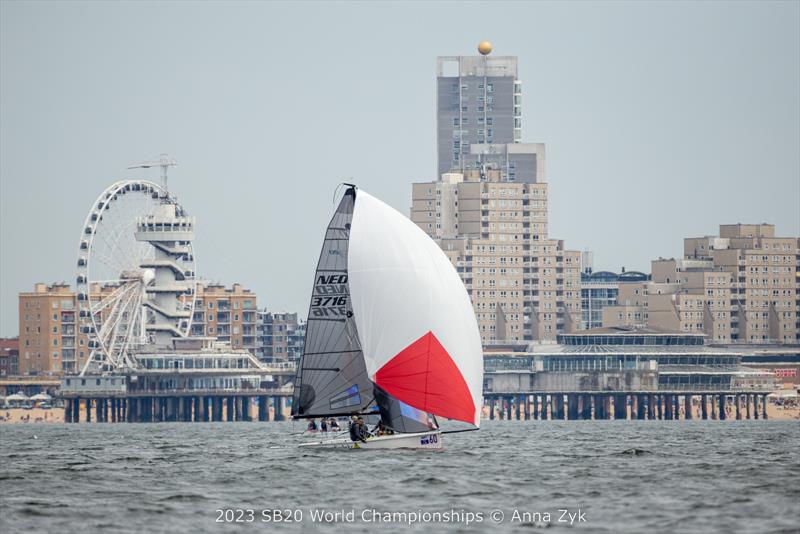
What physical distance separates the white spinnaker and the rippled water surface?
3703 millimetres

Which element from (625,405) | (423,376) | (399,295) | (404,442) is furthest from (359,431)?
(625,405)

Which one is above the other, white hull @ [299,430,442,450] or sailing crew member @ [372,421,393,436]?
sailing crew member @ [372,421,393,436]

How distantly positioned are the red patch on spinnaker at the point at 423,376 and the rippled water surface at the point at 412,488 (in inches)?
79.2

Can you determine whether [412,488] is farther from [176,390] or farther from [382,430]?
[176,390]

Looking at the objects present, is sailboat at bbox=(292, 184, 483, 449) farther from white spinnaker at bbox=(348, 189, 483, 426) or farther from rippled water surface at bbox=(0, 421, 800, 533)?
rippled water surface at bbox=(0, 421, 800, 533)

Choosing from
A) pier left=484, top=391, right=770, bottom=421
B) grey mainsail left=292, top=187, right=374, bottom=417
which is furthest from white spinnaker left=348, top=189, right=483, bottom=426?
pier left=484, top=391, right=770, bottom=421

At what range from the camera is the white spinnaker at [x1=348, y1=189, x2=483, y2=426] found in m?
65.5

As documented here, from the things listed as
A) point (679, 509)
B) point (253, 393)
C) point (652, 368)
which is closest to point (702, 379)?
point (652, 368)

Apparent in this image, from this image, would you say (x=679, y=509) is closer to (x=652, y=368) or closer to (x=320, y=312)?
(x=320, y=312)

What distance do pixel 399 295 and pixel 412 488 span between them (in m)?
13.3

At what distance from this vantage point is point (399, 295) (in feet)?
216

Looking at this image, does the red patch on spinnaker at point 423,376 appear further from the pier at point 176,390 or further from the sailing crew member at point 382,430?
the pier at point 176,390

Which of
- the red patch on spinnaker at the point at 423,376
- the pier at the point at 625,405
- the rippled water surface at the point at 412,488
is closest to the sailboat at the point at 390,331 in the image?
the red patch on spinnaker at the point at 423,376

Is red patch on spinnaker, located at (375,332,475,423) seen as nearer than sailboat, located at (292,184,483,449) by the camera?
Yes
